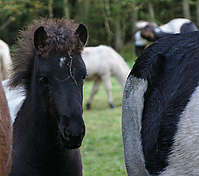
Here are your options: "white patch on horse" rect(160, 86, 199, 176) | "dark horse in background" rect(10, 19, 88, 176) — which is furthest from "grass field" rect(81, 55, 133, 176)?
"white patch on horse" rect(160, 86, 199, 176)

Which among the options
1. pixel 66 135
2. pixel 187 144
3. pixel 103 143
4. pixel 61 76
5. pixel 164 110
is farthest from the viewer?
pixel 103 143

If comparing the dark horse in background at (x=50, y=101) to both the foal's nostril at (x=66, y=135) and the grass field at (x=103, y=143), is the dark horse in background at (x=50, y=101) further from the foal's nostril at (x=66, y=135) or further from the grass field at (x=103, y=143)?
the grass field at (x=103, y=143)

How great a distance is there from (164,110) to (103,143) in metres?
4.13

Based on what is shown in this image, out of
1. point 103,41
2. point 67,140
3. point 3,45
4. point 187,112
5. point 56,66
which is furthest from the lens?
point 103,41

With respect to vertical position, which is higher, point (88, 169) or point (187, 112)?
point (187, 112)

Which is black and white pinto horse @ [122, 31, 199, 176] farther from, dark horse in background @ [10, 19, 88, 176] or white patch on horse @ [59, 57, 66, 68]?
white patch on horse @ [59, 57, 66, 68]

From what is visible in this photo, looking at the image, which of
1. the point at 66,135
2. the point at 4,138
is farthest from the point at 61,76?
the point at 4,138

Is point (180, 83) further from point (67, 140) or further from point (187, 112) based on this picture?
point (67, 140)

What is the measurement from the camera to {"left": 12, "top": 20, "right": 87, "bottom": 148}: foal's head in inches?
68.6

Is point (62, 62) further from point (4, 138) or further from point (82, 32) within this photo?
point (4, 138)

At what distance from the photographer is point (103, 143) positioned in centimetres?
541

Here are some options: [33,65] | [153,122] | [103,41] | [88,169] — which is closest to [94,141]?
[88,169]

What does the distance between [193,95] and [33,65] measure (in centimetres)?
141

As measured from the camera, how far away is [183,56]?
59.0 inches
